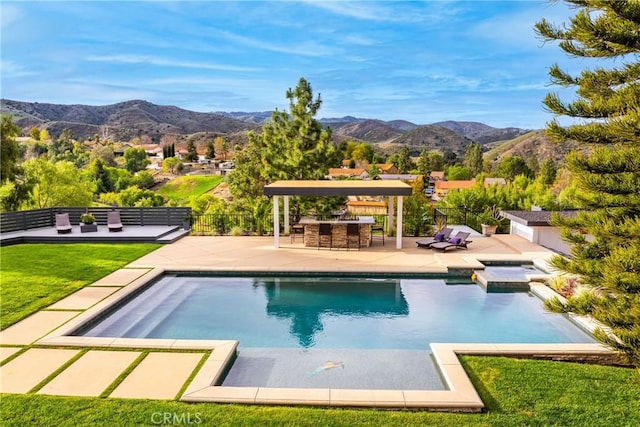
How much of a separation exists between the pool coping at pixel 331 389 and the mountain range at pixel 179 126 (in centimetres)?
9470

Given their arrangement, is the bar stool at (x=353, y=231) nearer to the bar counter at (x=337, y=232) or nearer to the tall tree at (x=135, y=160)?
the bar counter at (x=337, y=232)

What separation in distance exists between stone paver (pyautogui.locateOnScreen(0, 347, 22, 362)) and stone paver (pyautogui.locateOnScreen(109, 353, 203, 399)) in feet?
6.67

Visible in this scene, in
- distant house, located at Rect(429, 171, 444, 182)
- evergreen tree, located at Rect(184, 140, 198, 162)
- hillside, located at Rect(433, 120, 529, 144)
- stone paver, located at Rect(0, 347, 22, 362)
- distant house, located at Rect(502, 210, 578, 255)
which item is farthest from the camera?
hillside, located at Rect(433, 120, 529, 144)

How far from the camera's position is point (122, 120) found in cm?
11038

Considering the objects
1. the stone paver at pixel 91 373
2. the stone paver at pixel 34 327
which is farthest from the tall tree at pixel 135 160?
the stone paver at pixel 91 373

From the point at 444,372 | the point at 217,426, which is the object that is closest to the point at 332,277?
the point at 444,372

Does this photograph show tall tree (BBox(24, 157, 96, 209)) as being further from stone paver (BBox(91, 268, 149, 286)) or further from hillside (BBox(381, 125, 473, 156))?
hillside (BBox(381, 125, 473, 156))

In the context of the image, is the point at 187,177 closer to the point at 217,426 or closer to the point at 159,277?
the point at 159,277

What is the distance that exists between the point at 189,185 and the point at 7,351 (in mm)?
70744

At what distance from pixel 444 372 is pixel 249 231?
1124 centimetres

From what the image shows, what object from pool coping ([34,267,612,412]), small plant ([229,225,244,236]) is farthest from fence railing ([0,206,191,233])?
pool coping ([34,267,612,412])

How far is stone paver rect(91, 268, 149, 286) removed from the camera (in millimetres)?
9680

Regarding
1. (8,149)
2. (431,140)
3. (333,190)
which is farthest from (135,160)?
(333,190)

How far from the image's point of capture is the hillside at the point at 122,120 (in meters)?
103
